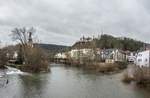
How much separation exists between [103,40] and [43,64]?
90.6m

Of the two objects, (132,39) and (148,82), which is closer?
(148,82)

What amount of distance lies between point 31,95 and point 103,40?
125 m

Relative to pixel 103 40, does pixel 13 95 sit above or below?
below

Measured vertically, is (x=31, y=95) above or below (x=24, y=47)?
below

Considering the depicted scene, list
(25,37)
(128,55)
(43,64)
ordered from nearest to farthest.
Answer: (43,64)
(25,37)
(128,55)

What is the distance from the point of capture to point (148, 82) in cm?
3681

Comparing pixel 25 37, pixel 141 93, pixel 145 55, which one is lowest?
pixel 141 93

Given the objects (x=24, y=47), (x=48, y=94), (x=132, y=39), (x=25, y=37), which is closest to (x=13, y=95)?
(x=48, y=94)

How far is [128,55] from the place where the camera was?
130 m

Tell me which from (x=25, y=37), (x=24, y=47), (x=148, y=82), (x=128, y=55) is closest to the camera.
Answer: (x=148, y=82)

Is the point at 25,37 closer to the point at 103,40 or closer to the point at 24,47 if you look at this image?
the point at 24,47

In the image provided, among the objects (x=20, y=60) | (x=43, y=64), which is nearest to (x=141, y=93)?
(x=43, y=64)

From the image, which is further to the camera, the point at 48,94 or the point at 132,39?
the point at 132,39

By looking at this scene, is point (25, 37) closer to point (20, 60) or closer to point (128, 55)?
point (20, 60)
